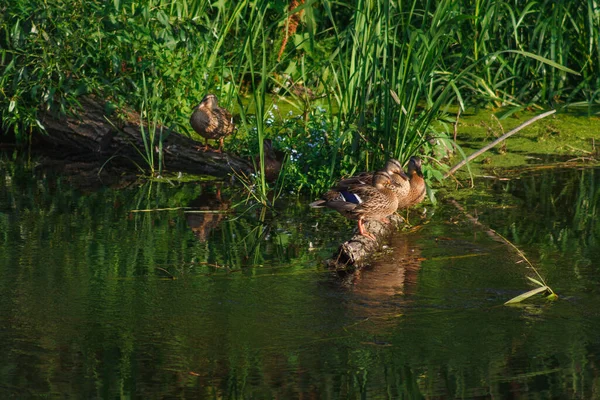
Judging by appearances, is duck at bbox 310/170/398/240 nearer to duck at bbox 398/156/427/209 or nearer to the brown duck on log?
the brown duck on log

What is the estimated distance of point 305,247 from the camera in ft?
23.1

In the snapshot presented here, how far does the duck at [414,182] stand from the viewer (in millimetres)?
7687

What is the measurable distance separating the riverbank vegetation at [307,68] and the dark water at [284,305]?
0.71 metres

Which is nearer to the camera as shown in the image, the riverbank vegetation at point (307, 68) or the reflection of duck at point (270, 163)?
the riverbank vegetation at point (307, 68)

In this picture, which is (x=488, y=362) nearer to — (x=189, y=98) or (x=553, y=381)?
(x=553, y=381)

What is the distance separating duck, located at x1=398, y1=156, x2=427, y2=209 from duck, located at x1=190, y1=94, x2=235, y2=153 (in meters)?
2.29

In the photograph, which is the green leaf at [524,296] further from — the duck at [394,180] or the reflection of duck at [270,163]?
the reflection of duck at [270,163]

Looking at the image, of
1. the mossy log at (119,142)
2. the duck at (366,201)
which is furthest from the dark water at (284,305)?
the mossy log at (119,142)

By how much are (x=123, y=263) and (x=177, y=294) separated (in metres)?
0.81

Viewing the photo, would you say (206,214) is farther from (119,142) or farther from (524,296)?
(524,296)

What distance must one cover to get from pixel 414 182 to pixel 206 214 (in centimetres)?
163

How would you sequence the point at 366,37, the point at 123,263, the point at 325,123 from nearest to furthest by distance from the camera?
the point at 123,263, the point at 366,37, the point at 325,123

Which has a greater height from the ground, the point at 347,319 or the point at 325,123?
the point at 325,123

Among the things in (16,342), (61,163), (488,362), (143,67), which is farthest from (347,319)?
(61,163)
